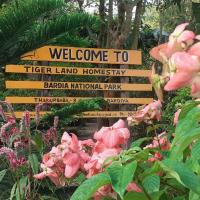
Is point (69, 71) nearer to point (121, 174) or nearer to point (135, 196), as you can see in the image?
point (135, 196)

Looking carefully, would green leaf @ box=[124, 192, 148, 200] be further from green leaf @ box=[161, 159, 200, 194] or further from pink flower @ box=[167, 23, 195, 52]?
pink flower @ box=[167, 23, 195, 52]

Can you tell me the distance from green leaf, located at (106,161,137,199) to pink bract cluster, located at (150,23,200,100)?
15 centimetres

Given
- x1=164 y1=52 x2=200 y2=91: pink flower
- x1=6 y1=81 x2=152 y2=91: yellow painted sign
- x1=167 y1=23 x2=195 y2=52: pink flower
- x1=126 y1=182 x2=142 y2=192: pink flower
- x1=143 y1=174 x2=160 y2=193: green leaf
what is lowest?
x1=6 y1=81 x2=152 y2=91: yellow painted sign

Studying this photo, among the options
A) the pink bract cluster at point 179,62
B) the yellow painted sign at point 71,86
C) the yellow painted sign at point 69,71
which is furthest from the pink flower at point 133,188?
the yellow painted sign at point 71,86

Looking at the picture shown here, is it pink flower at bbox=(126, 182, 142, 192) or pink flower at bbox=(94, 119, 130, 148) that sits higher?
pink flower at bbox=(94, 119, 130, 148)

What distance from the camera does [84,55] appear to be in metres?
7.46

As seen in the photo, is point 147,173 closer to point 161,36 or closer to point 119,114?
point 119,114

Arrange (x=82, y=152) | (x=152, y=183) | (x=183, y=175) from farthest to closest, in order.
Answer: (x=82, y=152) → (x=152, y=183) → (x=183, y=175)

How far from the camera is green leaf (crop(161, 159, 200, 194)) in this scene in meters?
1.01

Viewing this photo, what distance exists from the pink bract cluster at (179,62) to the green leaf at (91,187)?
0.20 meters

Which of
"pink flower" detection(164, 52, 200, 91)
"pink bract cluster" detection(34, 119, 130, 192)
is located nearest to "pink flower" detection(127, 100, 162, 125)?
"pink bract cluster" detection(34, 119, 130, 192)

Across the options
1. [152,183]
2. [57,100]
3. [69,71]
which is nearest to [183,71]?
[152,183]

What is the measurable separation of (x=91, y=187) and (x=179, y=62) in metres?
0.31

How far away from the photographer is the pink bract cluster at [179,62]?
923mm
